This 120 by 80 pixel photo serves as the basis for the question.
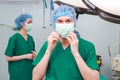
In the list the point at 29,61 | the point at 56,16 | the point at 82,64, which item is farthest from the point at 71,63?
the point at 29,61

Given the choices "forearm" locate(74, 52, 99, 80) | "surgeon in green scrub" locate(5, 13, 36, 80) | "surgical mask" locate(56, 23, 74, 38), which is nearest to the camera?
"forearm" locate(74, 52, 99, 80)

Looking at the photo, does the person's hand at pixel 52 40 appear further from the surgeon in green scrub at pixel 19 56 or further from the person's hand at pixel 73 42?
the surgeon in green scrub at pixel 19 56

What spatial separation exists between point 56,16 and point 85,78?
41 cm

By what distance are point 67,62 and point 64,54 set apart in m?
0.06

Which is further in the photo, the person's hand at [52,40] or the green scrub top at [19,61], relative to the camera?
the green scrub top at [19,61]

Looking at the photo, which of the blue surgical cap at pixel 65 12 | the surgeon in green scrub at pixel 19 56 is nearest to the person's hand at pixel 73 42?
the blue surgical cap at pixel 65 12

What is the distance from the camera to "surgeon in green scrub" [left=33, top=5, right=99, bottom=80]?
4.29ft

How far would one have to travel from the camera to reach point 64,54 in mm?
1379

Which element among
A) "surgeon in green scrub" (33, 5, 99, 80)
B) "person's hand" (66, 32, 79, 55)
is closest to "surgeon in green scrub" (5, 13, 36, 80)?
"surgeon in green scrub" (33, 5, 99, 80)

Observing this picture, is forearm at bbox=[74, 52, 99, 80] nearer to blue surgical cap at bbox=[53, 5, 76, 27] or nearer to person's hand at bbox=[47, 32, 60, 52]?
person's hand at bbox=[47, 32, 60, 52]

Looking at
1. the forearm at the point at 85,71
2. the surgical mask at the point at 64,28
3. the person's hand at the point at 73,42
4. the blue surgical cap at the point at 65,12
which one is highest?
the blue surgical cap at the point at 65,12

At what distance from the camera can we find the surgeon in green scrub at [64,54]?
51.5 inches

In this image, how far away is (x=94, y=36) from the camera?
3.38 m

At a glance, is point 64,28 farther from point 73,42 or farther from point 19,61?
point 19,61
